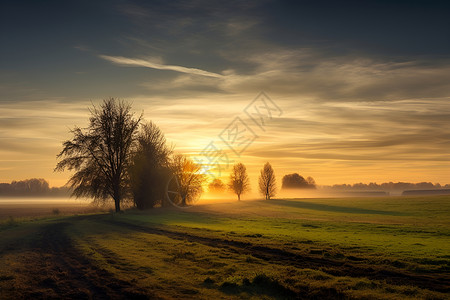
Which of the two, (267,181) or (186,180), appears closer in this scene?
(186,180)

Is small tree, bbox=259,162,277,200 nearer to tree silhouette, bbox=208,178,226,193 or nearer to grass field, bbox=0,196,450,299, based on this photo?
tree silhouette, bbox=208,178,226,193

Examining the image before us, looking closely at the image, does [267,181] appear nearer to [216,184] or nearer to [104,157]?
[216,184]

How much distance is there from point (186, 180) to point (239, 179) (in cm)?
4950

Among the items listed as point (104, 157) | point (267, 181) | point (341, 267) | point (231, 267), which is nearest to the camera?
point (341, 267)

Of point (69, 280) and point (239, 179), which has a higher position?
point (239, 179)

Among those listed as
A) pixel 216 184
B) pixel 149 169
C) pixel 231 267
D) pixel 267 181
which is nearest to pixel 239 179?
pixel 267 181

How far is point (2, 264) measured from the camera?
19.6 metres

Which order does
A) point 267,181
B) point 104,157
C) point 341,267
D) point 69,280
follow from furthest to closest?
point 267,181
point 104,157
point 341,267
point 69,280

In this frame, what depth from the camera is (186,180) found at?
84750mm

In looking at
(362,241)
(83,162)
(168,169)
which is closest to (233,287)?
(362,241)

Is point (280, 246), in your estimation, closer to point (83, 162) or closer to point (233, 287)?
point (233, 287)

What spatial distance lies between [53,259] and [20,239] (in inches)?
501

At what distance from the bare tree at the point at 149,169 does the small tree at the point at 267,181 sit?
59891 millimetres

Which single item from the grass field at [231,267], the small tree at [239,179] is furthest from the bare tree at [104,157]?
the small tree at [239,179]
